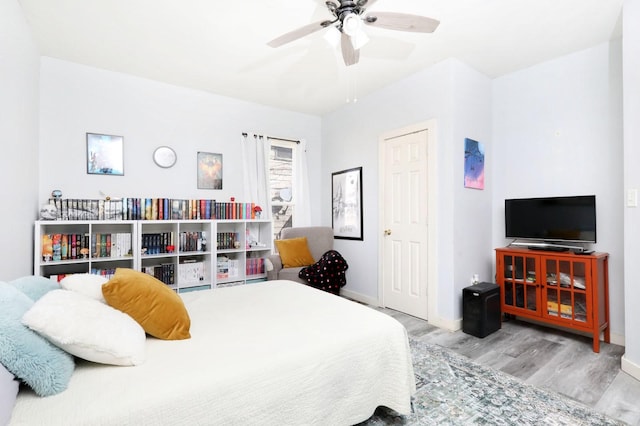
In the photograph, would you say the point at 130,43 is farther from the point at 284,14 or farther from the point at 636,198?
the point at 636,198

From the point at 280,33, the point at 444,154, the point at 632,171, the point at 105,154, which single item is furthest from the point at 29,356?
the point at 632,171

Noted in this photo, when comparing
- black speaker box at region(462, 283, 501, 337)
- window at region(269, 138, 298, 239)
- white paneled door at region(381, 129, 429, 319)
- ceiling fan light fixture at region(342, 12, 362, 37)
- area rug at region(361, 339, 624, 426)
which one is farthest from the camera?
window at region(269, 138, 298, 239)

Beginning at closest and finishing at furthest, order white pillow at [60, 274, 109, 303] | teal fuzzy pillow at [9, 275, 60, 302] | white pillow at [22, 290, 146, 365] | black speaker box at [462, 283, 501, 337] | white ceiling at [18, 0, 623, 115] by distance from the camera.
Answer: white pillow at [22, 290, 146, 365] → teal fuzzy pillow at [9, 275, 60, 302] → white pillow at [60, 274, 109, 303] → white ceiling at [18, 0, 623, 115] → black speaker box at [462, 283, 501, 337]

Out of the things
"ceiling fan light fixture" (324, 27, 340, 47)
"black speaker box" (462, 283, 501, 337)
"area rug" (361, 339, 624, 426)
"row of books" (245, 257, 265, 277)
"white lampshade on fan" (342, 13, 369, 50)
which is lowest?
"area rug" (361, 339, 624, 426)

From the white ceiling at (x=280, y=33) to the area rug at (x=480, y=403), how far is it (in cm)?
271

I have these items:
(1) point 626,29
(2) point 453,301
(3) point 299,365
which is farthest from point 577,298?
(3) point 299,365

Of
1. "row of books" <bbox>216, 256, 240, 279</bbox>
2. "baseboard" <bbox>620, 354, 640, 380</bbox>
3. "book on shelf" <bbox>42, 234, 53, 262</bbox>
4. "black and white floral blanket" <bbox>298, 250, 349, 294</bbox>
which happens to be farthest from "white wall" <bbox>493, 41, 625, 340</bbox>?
"book on shelf" <bbox>42, 234, 53, 262</bbox>

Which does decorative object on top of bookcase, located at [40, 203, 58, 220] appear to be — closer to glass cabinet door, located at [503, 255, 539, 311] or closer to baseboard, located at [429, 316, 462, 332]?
baseboard, located at [429, 316, 462, 332]

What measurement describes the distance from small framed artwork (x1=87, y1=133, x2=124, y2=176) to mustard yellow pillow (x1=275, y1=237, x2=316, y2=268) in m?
2.01

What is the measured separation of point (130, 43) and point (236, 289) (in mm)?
2438

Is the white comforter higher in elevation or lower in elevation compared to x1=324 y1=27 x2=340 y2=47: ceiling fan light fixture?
lower

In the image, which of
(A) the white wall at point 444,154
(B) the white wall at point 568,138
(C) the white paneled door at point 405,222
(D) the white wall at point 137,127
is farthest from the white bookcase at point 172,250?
(B) the white wall at point 568,138

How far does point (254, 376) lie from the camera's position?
3.95ft

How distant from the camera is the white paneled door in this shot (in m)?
3.46
